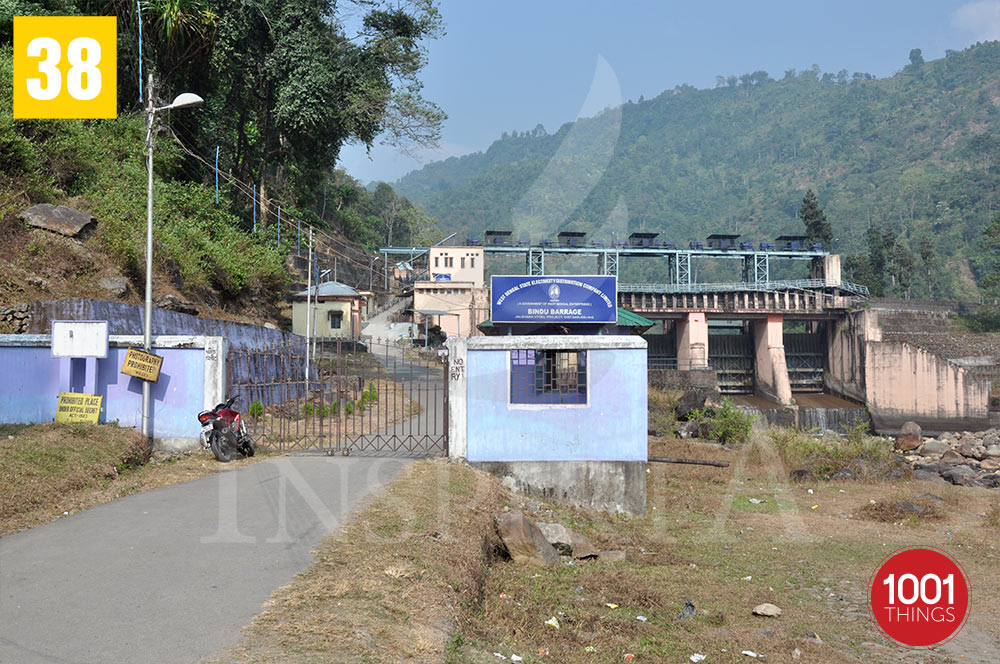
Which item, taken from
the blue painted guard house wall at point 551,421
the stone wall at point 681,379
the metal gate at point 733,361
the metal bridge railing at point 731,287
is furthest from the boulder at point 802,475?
the metal gate at point 733,361

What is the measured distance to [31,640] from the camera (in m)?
5.36

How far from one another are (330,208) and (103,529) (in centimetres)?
6608

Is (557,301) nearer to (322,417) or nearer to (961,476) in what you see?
(322,417)

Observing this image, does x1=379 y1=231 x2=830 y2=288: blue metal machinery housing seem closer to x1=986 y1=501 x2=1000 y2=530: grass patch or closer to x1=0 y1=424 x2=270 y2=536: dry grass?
x1=986 y1=501 x2=1000 y2=530: grass patch

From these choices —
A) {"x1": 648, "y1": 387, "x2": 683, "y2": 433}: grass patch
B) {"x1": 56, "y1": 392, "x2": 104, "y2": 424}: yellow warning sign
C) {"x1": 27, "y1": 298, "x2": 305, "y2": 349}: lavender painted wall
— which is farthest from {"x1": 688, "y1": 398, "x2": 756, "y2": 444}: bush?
{"x1": 56, "y1": 392, "x2": 104, "y2": 424}: yellow warning sign

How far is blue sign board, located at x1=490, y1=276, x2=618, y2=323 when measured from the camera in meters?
19.0

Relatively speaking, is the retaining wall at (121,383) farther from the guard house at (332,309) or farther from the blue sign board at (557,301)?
the guard house at (332,309)

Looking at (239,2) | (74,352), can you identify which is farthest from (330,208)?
(74,352)

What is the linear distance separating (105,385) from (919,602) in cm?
1357

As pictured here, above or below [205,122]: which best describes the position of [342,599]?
below

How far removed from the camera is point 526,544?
31.1 ft

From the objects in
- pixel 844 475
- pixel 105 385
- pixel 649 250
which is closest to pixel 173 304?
pixel 105 385

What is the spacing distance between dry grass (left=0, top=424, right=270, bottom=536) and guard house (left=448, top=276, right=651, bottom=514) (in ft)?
14.6

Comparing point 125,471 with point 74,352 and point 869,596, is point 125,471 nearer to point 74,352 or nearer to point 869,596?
point 74,352
